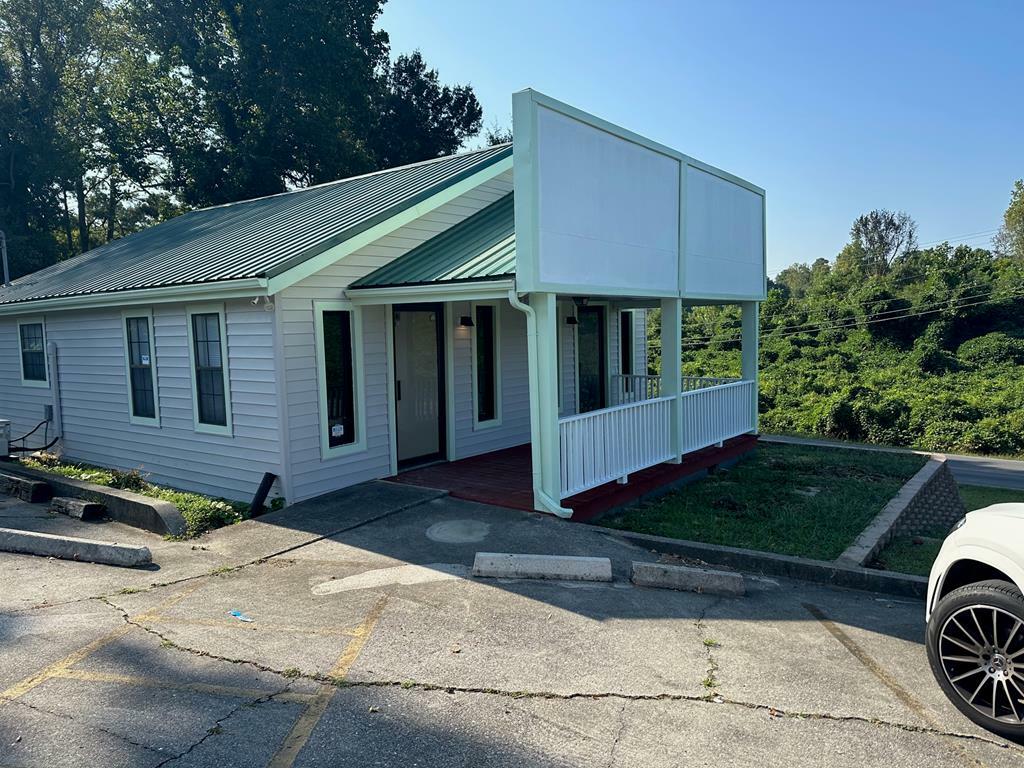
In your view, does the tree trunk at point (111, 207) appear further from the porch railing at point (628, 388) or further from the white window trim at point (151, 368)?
the porch railing at point (628, 388)

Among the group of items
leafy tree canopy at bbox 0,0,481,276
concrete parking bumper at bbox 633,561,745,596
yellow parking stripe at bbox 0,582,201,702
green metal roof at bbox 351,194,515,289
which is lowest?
concrete parking bumper at bbox 633,561,745,596

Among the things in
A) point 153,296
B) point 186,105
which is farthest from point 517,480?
point 186,105

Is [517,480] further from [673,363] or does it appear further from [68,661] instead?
[68,661]

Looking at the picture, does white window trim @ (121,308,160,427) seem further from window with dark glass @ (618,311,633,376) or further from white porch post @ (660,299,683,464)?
window with dark glass @ (618,311,633,376)

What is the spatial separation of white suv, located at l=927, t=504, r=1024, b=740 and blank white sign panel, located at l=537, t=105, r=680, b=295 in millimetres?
4303

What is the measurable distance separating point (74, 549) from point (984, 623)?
723 centimetres

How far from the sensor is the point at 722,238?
37.0 ft

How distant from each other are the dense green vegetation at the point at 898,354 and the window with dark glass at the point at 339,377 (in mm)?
18597

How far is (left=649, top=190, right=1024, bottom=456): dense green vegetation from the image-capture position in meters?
22.3

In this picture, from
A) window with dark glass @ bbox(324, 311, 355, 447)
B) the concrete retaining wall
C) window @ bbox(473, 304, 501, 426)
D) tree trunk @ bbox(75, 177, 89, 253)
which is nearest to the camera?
the concrete retaining wall

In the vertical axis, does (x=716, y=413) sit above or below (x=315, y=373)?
below

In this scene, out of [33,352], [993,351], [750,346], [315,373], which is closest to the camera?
[315,373]

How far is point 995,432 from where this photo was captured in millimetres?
21125

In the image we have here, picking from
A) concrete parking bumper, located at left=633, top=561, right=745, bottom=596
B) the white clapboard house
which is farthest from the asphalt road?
concrete parking bumper, located at left=633, top=561, right=745, bottom=596
